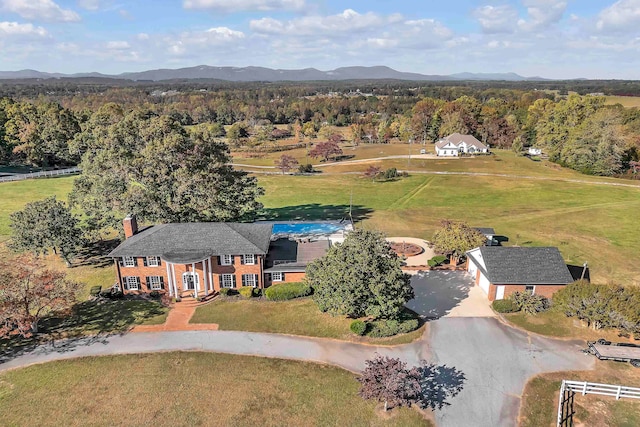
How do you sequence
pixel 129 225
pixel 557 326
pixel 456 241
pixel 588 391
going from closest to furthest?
pixel 588 391
pixel 557 326
pixel 129 225
pixel 456 241

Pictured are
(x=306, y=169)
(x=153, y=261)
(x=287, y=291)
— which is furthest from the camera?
(x=306, y=169)

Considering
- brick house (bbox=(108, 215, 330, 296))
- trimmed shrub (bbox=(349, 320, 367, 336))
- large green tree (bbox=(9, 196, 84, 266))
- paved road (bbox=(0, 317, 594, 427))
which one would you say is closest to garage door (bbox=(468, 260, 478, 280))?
paved road (bbox=(0, 317, 594, 427))

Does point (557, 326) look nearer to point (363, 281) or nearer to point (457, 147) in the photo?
point (363, 281)

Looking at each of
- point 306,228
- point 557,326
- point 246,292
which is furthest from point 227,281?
point 557,326

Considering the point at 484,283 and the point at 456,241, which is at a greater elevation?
the point at 456,241

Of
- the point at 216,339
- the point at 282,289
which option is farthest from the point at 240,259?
the point at 216,339

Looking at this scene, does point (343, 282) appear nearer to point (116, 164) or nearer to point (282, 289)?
point (282, 289)

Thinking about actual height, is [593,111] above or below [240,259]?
above
